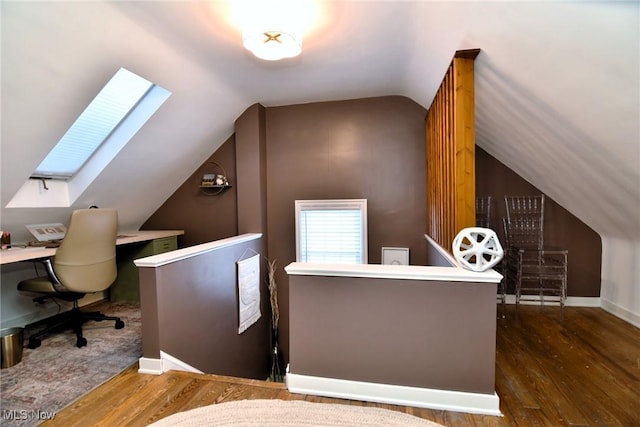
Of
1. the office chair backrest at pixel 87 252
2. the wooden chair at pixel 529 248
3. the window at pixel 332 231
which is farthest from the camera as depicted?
the window at pixel 332 231

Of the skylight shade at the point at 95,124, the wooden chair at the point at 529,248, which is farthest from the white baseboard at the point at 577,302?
the skylight shade at the point at 95,124

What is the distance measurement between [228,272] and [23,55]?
2.21 meters

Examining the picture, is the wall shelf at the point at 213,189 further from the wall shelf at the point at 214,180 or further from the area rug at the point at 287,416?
the area rug at the point at 287,416

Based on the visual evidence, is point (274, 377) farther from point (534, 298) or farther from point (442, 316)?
point (534, 298)

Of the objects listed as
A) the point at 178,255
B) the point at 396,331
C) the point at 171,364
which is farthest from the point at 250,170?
the point at 396,331

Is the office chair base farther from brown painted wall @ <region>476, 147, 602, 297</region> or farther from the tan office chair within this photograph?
brown painted wall @ <region>476, 147, 602, 297</region>

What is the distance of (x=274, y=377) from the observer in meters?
4.03

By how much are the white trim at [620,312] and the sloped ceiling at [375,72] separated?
30.2 inches

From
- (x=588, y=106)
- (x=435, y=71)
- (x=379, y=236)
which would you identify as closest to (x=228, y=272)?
(x=379, y=236)

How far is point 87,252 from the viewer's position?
2.47m

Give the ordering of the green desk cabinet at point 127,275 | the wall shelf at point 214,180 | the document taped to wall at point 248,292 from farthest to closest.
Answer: the wall shelf at point 214,180, the green desk cabinet at point 127,275, the document taped to wall at point 248,292

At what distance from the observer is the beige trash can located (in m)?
2.11

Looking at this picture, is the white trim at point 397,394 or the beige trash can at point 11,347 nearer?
the white trim at point 397,394

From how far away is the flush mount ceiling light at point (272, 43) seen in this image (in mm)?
1867
